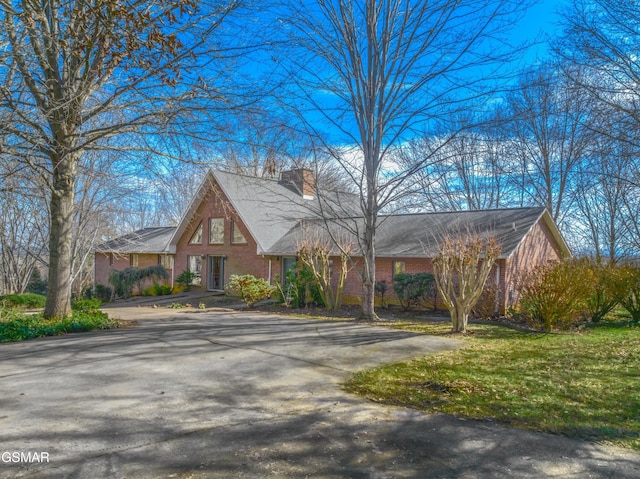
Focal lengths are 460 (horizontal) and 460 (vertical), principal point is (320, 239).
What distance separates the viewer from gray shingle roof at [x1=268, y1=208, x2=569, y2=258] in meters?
17.5

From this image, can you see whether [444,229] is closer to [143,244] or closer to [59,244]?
[59,244]

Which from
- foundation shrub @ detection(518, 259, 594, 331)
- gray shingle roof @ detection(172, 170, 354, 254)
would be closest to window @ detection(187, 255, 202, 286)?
gray shingle roof @ detection(172, 170, 354, 254)

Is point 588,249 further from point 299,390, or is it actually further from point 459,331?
point 299,390

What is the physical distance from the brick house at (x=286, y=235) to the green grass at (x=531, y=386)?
6.83m

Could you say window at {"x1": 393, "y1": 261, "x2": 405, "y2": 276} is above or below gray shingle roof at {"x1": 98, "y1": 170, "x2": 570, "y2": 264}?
below

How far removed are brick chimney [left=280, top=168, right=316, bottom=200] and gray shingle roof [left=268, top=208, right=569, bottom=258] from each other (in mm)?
2006

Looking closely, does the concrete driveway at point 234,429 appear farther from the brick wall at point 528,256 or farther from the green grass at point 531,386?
the brick wall at point 528,256

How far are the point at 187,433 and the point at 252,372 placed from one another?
98.3 inches

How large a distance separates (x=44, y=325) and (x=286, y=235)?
1544 cm

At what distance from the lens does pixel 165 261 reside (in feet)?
96.3

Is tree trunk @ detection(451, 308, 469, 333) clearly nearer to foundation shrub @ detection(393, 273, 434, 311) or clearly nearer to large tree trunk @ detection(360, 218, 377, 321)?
large tree trunk @ detection(360, 218, 377, 321)

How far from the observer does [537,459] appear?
3736 mm

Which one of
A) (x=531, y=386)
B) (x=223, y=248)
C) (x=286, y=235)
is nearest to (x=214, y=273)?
(x=223, y=248)

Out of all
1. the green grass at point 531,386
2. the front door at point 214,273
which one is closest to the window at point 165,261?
the front door at point 214,273
